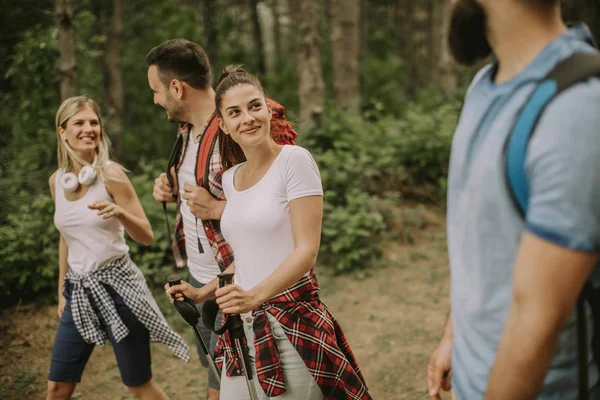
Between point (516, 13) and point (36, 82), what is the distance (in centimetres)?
710

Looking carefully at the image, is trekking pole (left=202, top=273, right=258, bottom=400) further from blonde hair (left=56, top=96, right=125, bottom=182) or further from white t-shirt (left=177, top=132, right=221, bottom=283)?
blonde hair (left=56, top=96, right=125, bottom=182)

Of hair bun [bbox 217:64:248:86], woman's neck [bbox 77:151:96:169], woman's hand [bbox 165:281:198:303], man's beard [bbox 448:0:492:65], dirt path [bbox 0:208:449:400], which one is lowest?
dirt path [bbox 0:208:449:400]

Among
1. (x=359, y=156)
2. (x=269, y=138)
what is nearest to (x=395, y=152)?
(x=359, y=156)

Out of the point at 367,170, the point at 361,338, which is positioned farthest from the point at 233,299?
the point at 367,170

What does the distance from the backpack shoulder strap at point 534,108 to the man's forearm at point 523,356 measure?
0.86 feet

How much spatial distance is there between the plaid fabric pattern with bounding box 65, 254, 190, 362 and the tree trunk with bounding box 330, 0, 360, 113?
746 centimetres

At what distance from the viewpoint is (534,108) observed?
1.28 metres

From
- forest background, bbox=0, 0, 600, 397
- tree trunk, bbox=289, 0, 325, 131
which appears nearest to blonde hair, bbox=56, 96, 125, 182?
forest background, bbox=0, 0, 600, 397

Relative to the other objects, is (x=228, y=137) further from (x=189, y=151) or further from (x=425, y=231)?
(x=425, y=231)

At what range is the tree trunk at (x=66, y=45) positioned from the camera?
19.1 ft

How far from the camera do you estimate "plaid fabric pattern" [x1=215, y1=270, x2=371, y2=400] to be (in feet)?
8.32

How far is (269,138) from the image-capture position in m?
2.76

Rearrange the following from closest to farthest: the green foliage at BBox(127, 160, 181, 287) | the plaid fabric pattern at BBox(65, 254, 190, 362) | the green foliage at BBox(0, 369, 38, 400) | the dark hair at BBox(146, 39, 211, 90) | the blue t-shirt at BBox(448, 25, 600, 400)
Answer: the blue t-shirt at BBox(448, 25, 600, 400)
the dark hair at BBox(146, 39, 211, 90)
the plaid fabric pattern at BBox(65, 254, 190, 362)
the green foliage at BBox(0, 369, 38, 400)
the green foliage at BBox(127, 160, 181, 287)

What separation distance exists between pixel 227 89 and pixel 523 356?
6.26ft
